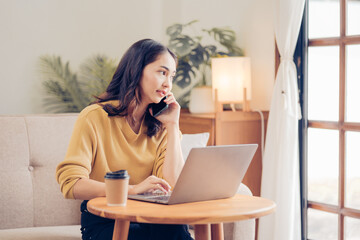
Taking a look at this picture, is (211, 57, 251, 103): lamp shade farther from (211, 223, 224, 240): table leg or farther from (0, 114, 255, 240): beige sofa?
(211, 223, 224, 240): table leg

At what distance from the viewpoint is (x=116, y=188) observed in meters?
1.58

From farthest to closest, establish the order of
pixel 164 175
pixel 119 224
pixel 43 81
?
pixel 43 81 < pixel 164 175 < pixel 119 224

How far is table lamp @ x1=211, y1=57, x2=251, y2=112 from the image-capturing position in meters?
3.40

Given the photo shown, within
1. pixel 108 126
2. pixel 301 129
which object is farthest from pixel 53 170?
pixel 301 129

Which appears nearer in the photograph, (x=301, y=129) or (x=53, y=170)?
(x=53, y=170)

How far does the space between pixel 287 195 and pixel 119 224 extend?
1725mm

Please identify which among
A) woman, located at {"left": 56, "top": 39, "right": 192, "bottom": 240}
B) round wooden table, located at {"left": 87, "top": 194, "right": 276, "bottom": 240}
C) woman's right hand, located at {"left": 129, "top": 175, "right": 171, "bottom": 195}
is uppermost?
woman, located at {"left": 56, "top": 39, "right": 192, "bottom": 240}

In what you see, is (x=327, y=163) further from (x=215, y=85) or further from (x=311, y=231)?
(x=215, y=85)

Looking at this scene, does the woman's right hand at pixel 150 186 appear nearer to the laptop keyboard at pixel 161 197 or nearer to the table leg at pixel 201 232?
the laptop keyboard at pixel 161 197

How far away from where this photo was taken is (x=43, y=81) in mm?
3711

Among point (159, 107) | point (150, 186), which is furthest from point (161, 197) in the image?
point (159, 107)

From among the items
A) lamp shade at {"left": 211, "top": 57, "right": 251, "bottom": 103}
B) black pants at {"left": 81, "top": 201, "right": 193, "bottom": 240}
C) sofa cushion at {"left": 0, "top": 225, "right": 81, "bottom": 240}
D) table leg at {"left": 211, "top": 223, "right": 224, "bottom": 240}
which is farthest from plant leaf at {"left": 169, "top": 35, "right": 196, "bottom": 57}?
table leg at {"left": 211, "top": 223, "right": 224, "bottom": 240}

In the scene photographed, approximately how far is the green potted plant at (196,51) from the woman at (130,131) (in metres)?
1.44

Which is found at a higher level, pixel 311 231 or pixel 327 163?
pixel 327 163
